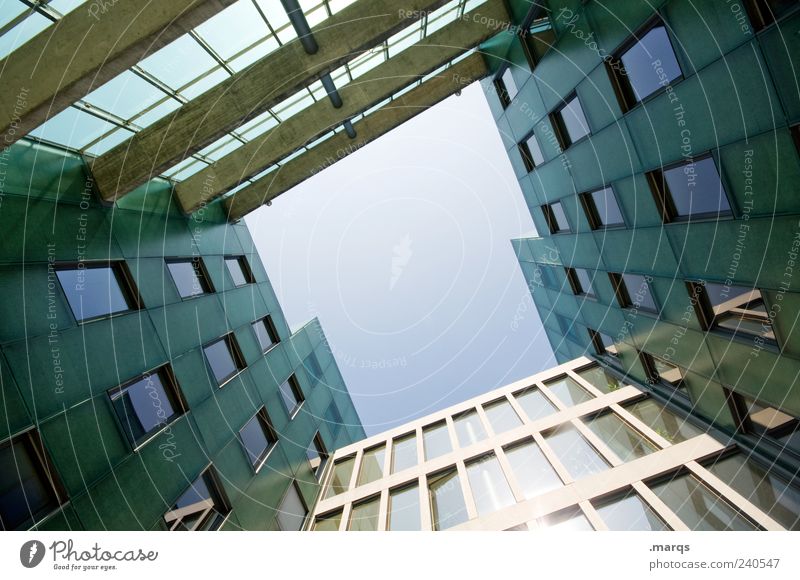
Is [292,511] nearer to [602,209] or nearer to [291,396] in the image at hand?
[291,396]

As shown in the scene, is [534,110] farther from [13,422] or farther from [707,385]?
[13,422]

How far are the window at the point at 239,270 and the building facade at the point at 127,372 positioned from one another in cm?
21

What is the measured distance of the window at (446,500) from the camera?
52.0 ft

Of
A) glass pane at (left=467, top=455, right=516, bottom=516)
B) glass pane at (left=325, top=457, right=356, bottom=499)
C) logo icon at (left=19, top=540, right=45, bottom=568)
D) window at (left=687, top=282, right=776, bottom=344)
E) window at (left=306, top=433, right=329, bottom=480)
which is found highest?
logo icon at (left=19, top=540, right=45, bottom=568)

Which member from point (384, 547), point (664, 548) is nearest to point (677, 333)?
point (664, 548)

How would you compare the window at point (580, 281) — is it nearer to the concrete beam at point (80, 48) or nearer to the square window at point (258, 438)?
the square window at point (258, 438)

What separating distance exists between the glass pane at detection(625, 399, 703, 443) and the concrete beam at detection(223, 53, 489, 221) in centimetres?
1599

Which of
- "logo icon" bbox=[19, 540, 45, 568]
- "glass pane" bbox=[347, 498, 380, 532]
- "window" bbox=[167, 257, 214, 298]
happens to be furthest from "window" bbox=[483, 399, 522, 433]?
"logo icon" bbox=[19, 540, 45, 568]

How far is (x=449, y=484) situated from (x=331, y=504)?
19.4ft

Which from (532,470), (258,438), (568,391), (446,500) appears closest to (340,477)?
(258,438)

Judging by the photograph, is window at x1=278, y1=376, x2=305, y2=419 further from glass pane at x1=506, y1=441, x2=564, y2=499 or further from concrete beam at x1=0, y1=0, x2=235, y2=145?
concrete beam at x1=0, y1=0, x2=235, y2=145

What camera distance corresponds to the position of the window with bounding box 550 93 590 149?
14508 mm

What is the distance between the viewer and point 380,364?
36719 mm

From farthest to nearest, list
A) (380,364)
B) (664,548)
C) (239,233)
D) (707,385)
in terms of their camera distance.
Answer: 1. (380,364)
2. (239,233)
3. (707,385)
4. (664,548)
